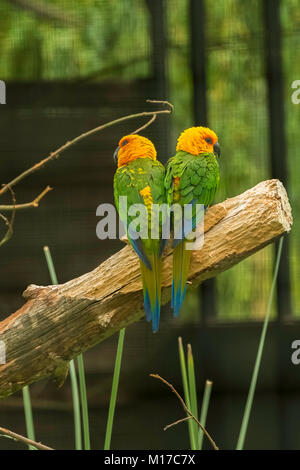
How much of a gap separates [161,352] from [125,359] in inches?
1.8

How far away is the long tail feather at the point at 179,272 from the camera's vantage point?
385 mm

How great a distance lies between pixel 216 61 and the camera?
79cm

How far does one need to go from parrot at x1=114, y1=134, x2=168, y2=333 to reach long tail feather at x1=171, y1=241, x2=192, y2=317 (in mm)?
10

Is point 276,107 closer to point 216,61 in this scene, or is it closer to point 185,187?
point 216,61

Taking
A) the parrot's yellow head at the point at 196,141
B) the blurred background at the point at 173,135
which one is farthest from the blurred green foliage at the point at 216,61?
the parrot's yellow head at the point at 196,141

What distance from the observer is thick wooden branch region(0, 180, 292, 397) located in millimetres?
401

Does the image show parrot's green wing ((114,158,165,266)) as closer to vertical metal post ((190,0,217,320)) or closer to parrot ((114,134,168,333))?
parrot ((114,134,168,333))

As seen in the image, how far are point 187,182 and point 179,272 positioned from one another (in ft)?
0.20

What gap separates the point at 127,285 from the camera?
1.32ft

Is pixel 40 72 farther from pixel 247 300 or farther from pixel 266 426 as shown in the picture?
pixel 266 426

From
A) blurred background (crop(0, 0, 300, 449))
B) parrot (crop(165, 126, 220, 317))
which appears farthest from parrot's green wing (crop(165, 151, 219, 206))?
blurred background (crop(0, 0, 300, 449))

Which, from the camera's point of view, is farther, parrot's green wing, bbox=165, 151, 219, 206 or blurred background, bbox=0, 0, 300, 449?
blurred background, bbox=0, 0, 300, 449

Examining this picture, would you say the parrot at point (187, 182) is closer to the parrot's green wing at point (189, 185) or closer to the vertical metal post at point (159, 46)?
the parrot's green wing at point (189, 185)

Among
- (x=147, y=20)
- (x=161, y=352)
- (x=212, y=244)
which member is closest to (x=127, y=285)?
(x=212, y=244)
